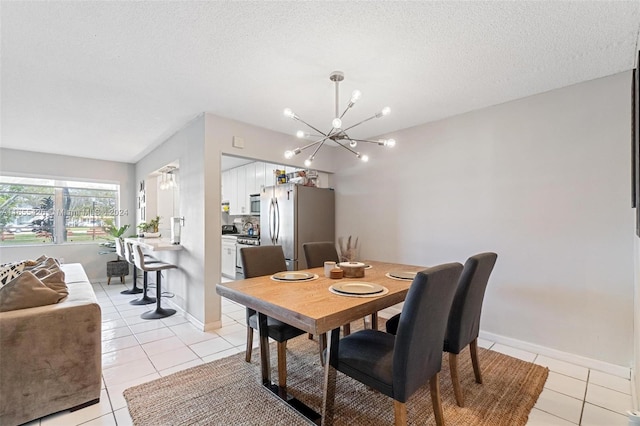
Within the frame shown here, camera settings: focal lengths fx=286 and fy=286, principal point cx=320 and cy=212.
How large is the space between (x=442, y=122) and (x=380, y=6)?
2.10m

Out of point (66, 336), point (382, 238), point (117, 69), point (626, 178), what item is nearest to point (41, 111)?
point (117, 69)

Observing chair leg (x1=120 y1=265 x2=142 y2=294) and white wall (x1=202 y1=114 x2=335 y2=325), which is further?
chair leg (x1=120 y1=265 x2=142 y2=294)

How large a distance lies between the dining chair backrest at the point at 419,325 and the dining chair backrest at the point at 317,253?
166cm

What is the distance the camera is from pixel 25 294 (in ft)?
5.98

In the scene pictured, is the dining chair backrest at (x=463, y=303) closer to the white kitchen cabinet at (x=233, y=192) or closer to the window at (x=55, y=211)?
the white kitchen cabinet at (x=233, y=192)

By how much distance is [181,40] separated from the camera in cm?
193

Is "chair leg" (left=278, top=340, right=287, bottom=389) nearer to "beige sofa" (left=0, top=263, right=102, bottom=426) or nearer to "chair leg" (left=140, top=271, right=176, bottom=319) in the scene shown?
"beige sofa" (left=0, top=263, right=102, bottom=426)

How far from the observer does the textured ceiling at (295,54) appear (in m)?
1.68

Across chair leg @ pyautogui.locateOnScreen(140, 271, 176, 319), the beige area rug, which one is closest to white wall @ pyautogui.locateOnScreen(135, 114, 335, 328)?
chair leg @ pyautogui.locateOnScreen(140, 271, 176, 319)

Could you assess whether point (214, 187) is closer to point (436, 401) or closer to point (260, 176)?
point (260, 176)

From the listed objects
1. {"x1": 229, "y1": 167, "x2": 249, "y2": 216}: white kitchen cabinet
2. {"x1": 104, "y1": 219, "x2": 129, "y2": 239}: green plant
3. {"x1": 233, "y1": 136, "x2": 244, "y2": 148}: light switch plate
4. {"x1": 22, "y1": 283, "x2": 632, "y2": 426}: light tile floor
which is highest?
{"x1": 233, "y1": 136, "x2": 244, "y2": 148}: light switch plate

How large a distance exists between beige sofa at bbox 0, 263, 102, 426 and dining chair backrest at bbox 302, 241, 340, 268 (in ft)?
5.79

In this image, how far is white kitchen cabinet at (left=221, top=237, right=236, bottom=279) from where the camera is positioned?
5730 mm

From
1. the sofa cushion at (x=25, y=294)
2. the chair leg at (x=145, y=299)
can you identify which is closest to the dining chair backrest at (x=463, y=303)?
the sofa cushion at (x=25, y=294)
